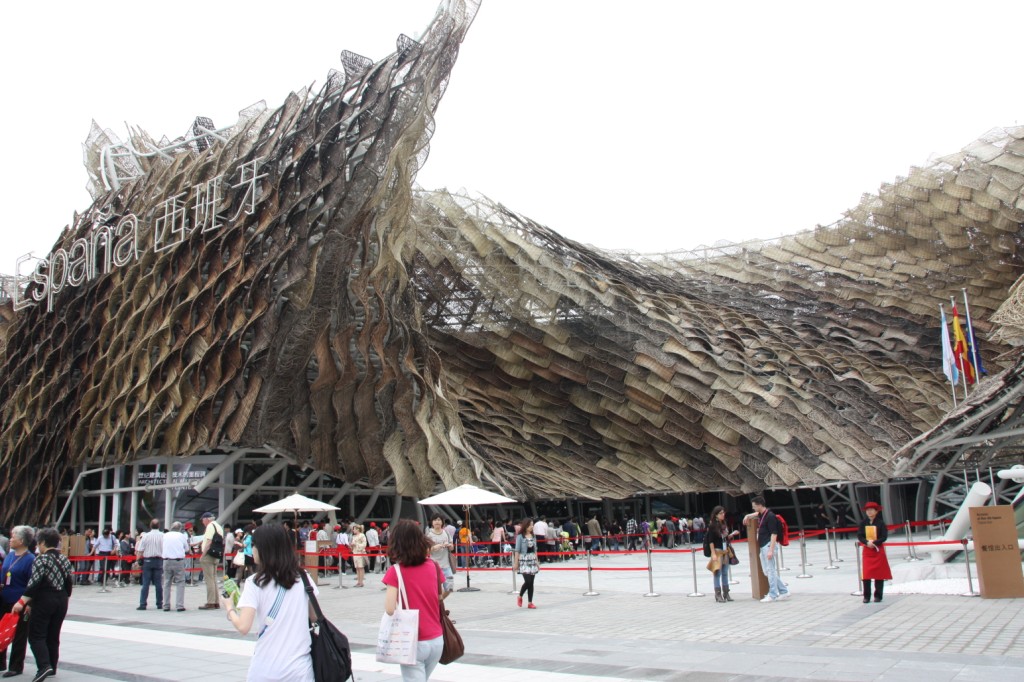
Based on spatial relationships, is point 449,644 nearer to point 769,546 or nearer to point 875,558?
point 875,558

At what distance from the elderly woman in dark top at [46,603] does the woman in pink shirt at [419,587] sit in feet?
16.5

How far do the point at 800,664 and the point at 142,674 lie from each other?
22.6ft

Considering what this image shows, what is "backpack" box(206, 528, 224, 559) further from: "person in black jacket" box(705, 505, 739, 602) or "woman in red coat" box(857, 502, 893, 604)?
"woman in red coat" box(857, 502, 893, 604)

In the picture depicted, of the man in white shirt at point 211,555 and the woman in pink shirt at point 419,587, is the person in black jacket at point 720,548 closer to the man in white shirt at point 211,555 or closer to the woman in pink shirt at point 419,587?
the man in white shirt at point 211,555

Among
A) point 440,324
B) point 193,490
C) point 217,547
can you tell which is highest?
point 440,324

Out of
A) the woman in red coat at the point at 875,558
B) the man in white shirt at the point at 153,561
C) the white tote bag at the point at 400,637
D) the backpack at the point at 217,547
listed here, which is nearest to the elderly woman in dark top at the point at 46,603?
the white tote bag at the point at 400,637

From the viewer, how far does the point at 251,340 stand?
2920cm

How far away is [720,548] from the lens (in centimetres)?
1565

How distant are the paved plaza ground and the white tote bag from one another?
3.19 metres

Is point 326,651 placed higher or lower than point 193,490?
lower

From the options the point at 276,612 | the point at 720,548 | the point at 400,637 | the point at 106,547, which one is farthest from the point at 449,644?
the point at 106,547

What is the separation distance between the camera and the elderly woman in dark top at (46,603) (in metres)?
9.48

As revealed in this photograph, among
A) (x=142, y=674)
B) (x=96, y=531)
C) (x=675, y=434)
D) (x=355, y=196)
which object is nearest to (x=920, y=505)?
(x=675, y=434)

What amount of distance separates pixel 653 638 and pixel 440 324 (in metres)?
32.6
